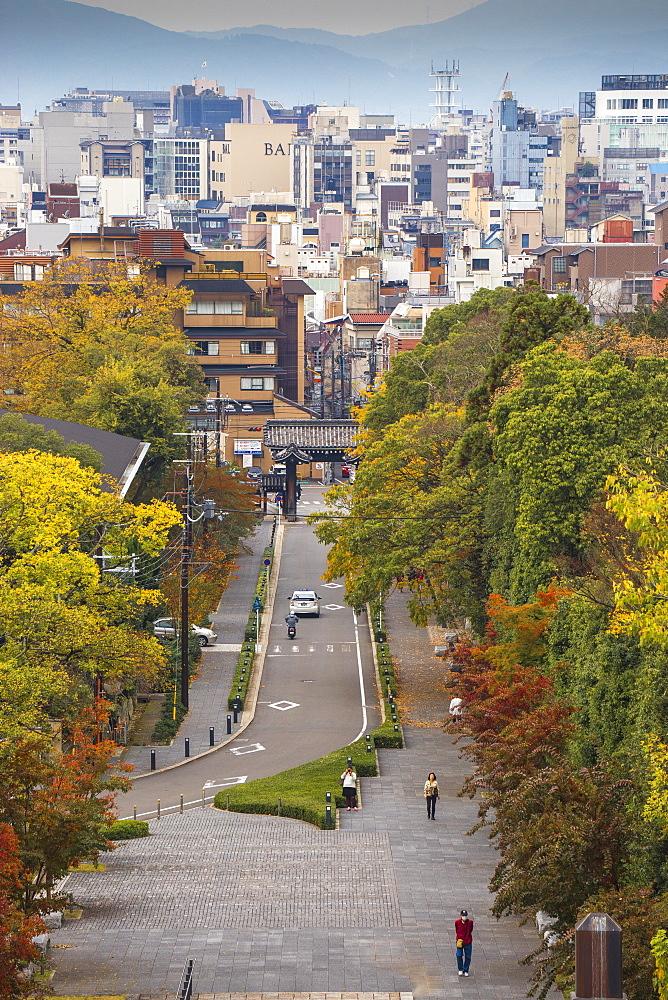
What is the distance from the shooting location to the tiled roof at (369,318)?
554ft

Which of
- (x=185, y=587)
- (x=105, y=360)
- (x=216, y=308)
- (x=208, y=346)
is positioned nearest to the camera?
(x=185, y=587)

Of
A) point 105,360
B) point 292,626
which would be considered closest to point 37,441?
point 292,626

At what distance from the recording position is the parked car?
60688 millimetres

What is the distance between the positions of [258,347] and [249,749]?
244ft

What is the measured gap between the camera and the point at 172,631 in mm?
61406

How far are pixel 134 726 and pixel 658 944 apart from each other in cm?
3114

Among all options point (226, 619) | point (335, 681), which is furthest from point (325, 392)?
point (335, 681)

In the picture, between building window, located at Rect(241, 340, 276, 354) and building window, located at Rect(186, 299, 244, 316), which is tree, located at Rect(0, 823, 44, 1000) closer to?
building window, located at Rect(241, 340, 276, 354)

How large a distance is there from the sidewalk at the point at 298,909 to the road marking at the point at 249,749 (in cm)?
690

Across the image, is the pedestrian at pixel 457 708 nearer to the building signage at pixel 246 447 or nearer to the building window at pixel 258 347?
the building signage at pixel 246 447

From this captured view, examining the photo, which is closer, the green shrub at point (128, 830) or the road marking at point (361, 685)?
the green shrub at point (128, 830)

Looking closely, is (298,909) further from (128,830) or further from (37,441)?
(37,441)

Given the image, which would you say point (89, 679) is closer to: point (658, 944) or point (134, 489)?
point (134, 489)

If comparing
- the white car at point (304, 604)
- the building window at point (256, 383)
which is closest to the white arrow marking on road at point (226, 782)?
the white car at point (304, 604)
